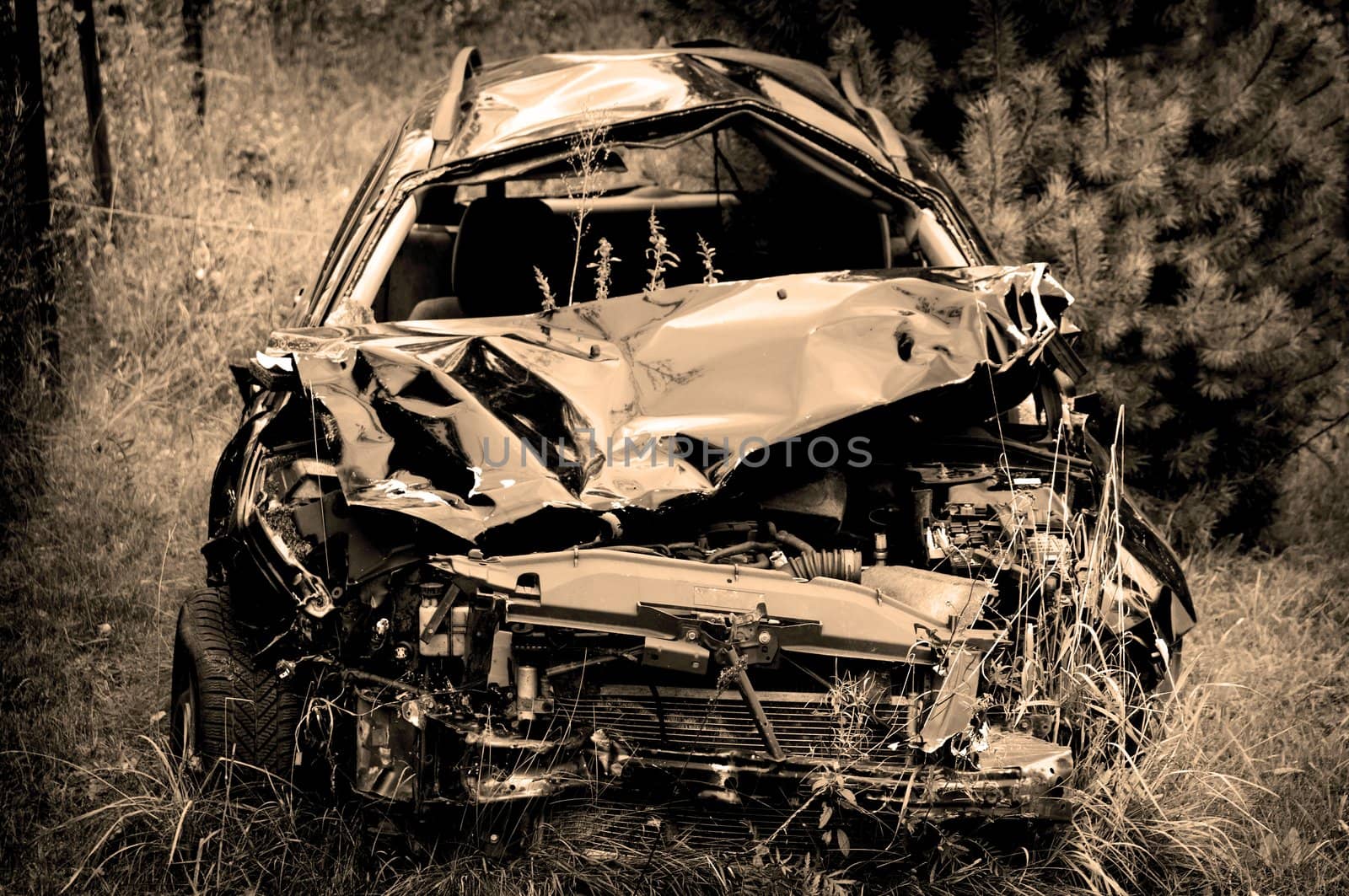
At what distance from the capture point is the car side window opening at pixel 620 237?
375 centimetres

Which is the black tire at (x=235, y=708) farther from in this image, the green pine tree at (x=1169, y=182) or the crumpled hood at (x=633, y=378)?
the green pine tree at (x=1169, y=182)

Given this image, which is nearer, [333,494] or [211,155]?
[333,494]

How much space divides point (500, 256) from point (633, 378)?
116 cm

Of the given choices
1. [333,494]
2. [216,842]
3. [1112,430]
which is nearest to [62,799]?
[216,842]

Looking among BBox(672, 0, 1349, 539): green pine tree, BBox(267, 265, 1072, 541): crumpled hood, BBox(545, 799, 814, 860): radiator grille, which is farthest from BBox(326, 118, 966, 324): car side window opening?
BBox(545, 799, 814, 860): radiator grille

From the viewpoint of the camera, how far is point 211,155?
22.4 ft

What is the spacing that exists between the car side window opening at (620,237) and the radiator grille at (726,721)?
4.54 feet

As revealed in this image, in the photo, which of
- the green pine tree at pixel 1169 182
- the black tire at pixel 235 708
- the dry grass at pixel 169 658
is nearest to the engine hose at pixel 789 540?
the dry grass at pixel 169 658

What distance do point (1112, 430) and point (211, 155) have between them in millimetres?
4892

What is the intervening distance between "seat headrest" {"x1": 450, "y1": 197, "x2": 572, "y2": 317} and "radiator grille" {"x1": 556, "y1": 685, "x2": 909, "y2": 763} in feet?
5.51

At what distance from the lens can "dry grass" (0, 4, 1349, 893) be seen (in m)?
2.69

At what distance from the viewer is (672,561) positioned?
99.8 inches

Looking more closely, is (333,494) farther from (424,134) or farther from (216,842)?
(424,134)

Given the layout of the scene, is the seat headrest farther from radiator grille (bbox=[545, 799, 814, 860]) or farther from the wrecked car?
radiator grille (bbox=[545, 799, 814, 860])
